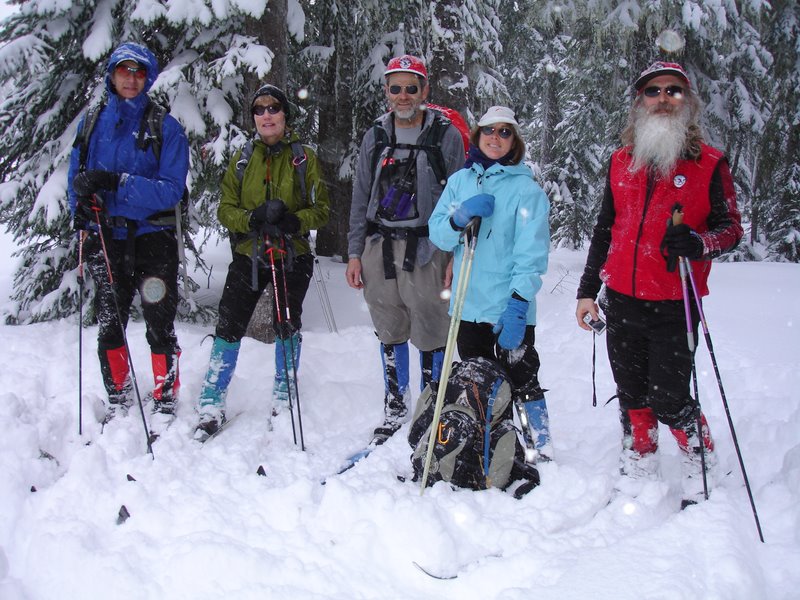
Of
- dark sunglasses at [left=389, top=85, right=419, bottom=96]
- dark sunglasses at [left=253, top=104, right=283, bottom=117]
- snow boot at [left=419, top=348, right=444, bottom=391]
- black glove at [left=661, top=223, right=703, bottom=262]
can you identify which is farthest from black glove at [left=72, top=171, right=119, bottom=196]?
black glove at [left=661, top=223, right=703, bottom=262]

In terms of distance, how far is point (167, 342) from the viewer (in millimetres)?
4312

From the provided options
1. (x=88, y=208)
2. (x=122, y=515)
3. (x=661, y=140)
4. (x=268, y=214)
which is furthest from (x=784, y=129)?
(x=122, y=515)

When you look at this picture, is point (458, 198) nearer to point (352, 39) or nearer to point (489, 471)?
point (489, 471)

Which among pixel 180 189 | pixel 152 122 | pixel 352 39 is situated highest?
pixel 352 39

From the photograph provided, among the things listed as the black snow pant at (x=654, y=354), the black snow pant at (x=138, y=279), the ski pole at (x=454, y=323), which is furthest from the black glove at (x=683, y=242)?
the black snow pant at (x=138, y=279)

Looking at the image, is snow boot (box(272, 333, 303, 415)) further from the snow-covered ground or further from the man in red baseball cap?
the man in red baseball cap

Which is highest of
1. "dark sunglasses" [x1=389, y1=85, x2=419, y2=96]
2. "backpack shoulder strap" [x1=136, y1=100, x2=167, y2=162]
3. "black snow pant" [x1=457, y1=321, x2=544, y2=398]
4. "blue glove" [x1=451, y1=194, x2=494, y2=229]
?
"dark sunglasses" [x1=389, y1=85, x2=419, y2=96]

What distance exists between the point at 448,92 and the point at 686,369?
616 cm

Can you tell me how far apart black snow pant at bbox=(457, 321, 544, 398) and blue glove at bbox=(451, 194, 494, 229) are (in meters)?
0.74

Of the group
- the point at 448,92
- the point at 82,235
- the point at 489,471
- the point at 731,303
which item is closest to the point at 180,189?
the point at 82,235

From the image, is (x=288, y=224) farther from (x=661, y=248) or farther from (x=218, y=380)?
(x=661, y=248)

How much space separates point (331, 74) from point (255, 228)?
7.12 m

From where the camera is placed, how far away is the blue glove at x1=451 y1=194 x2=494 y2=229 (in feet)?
10.9

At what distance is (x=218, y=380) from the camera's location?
4305 millimetres
